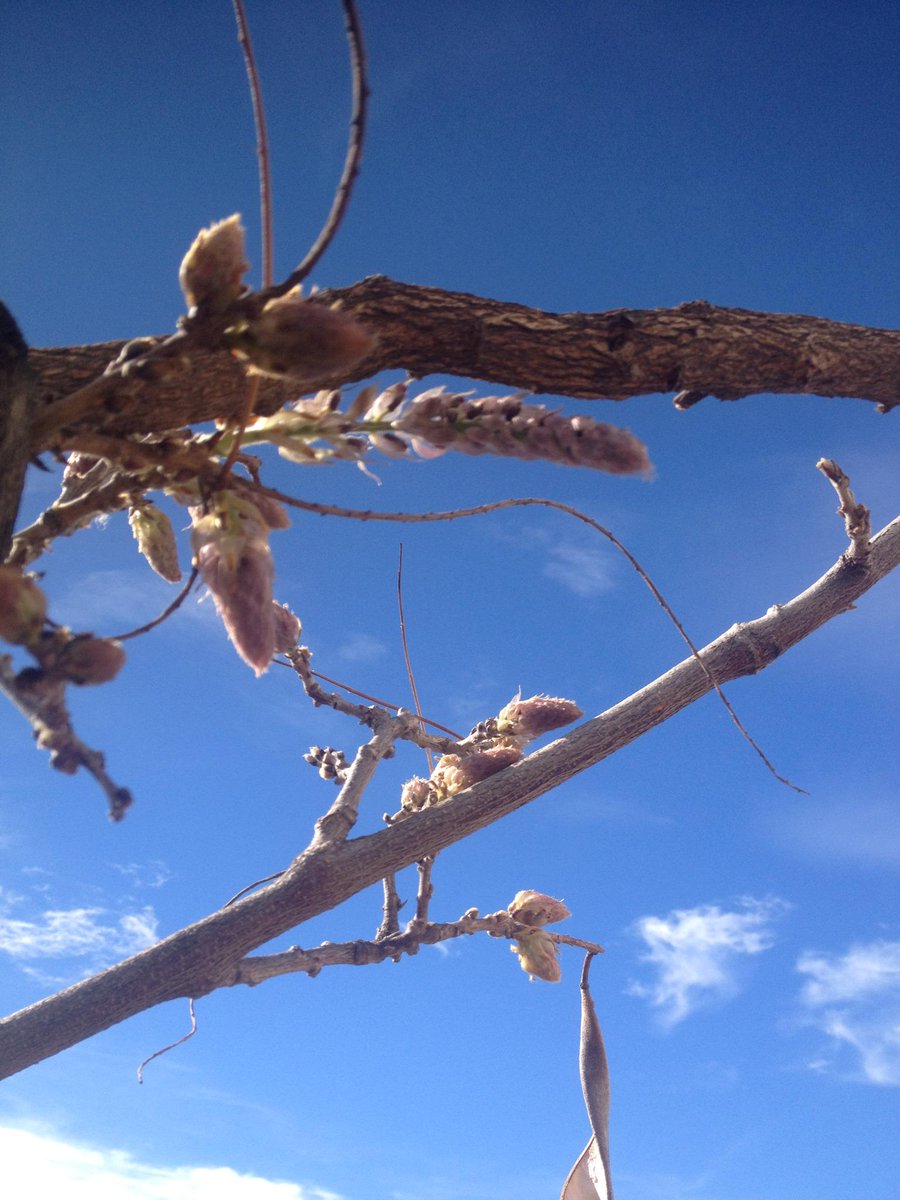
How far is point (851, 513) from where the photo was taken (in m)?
2.43

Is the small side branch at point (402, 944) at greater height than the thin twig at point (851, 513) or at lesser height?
lesser

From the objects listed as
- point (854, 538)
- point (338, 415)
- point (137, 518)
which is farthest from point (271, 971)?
point (854, 538)

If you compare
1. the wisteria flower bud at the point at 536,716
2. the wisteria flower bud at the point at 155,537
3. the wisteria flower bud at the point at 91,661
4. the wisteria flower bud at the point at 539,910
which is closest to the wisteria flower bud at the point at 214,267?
the wisteria flower bud at the point at 91,661

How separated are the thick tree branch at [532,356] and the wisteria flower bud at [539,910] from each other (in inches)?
51.4

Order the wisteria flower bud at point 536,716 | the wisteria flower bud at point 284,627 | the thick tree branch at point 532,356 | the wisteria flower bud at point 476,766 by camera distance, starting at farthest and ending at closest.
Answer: the wisteria flower bud at point 536,716 → the wisteria flower bud at point 476,766 → the wisteria flower bud at point 284,627 → the thick tree branch at point 532,356

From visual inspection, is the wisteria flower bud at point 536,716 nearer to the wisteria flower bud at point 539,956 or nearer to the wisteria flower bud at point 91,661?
the wisteria flower bud at point 539,956

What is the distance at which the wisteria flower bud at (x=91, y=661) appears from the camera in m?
0.80

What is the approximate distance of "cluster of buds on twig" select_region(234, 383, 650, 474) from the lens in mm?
985

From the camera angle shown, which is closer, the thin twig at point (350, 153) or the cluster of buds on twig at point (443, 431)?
the thin twig at point (350, 153)

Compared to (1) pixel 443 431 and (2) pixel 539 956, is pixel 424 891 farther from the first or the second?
(1) pixel 443 431

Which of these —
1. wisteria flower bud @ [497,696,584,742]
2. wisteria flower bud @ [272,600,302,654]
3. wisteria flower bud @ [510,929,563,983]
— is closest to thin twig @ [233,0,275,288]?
wisteria flower bud @ [272,600,302,654]

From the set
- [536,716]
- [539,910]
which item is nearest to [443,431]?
[536,716]

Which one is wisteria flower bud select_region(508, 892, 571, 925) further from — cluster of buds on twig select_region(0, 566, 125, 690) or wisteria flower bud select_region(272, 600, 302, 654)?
cluster of buds on twig select_region(0, 566, 125, 690)

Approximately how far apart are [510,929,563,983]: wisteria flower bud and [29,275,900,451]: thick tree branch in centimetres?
138
